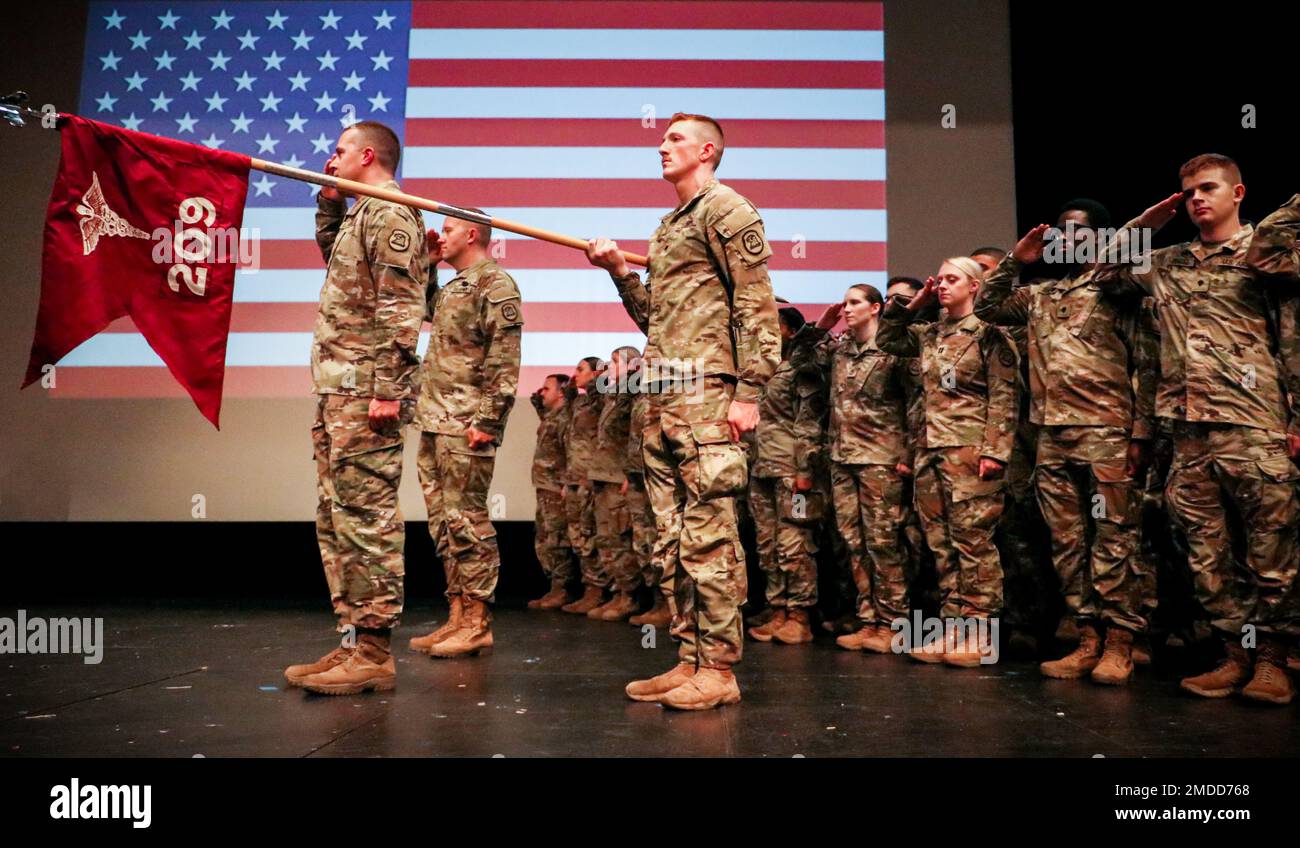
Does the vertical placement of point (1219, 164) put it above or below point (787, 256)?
below

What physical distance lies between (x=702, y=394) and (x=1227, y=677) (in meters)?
2.04

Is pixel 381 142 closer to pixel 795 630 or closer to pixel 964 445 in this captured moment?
pixel 964 445

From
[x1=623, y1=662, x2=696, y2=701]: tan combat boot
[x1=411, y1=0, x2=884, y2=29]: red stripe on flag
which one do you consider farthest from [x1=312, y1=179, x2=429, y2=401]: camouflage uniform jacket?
[x1=411, y1=0, x2=884, y2=29]: red stripe on flag

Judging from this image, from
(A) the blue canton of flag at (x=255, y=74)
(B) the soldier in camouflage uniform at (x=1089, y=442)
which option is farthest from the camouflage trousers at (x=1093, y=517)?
(A) the blue canton of flag at (x=255, y=74)

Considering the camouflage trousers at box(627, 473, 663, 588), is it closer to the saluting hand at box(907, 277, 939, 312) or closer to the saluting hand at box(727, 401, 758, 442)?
the saluting hand at box(907, 277, 939, 312)

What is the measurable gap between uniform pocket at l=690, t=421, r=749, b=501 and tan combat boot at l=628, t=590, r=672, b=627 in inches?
102

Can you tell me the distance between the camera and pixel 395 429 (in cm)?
310

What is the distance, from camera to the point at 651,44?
666cm

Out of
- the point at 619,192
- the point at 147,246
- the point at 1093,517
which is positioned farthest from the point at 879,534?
the point at 619,192

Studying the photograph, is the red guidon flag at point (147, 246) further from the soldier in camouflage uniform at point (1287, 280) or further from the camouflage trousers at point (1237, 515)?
the soldier in camouflage uniform at point (1287, 280)

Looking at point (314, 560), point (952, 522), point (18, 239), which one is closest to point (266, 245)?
point (18, 239)

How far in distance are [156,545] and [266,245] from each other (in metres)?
2.32

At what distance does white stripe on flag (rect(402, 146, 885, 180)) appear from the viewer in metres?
6.52

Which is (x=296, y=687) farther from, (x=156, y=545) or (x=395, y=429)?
(x=156, y=545)
